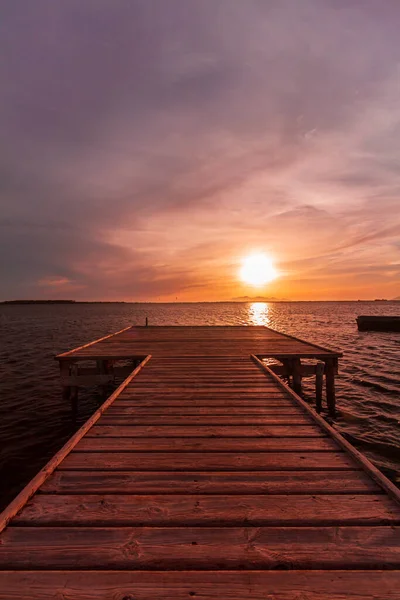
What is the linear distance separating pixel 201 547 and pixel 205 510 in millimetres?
416

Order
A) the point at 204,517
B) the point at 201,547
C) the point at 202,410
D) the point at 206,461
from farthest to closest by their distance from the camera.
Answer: the point at 202,410, the point at 206,461, the point at 204,517, the point at 201,547

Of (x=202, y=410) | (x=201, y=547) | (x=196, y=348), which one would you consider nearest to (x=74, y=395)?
(x=196, y=348)

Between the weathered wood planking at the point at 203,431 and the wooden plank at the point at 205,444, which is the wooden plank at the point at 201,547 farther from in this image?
the weathered wood planking at the point at 203,431

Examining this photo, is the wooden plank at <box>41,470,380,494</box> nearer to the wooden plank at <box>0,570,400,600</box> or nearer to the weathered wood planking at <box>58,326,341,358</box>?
the wooden plank at <box>0,570,400,600</box>

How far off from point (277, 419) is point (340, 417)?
6993 millimetres

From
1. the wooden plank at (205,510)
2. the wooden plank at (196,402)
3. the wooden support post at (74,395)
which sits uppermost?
the wooden plank at (205,510)

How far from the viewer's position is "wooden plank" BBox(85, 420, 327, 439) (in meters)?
4.41

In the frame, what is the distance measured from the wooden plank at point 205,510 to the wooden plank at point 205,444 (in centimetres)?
99

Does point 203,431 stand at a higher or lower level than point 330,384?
higher

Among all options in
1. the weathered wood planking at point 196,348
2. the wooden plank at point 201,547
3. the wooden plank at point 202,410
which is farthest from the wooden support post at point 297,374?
the wooden plank at point 201,547

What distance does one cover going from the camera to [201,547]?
91.8 inches

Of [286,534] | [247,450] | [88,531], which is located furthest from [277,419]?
[88,531]

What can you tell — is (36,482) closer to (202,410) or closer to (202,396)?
(202,410)

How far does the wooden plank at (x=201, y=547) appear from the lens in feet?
→ 7.22
